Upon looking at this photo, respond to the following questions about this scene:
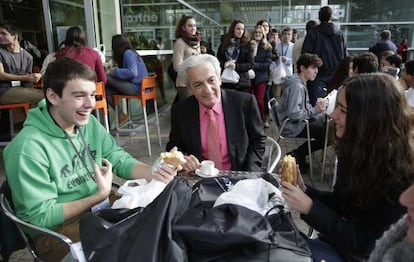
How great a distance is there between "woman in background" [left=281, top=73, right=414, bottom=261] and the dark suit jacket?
2.81 ft

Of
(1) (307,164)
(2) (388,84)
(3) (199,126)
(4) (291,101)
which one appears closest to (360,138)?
(2) (388,84)

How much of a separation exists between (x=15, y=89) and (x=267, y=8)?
30.0ft

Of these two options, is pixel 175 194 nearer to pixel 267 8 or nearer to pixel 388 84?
pixel 388 84

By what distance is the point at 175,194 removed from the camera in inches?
46.9

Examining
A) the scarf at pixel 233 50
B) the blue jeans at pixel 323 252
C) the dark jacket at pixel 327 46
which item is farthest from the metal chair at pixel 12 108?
the dark jacket at pixel 327 46

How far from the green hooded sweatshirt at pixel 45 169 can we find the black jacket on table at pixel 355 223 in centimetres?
108

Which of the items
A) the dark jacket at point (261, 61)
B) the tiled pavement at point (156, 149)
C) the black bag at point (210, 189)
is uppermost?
the dark jacket at point (261, 61)

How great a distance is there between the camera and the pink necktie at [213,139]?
2270 millimetres

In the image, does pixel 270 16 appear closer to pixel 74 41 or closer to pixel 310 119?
pixel 310 119

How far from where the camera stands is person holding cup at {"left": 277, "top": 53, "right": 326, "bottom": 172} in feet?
12.2

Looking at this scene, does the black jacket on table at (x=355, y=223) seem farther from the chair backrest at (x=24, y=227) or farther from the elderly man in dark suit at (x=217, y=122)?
the chair backrest at (x=24, y=227)

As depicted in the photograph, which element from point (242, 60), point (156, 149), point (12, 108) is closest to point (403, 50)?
point (242, 60)

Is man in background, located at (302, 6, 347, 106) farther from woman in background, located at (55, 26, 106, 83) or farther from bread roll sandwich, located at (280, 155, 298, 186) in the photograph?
bread roll sandwich, located at (280, 155, 298, 186)

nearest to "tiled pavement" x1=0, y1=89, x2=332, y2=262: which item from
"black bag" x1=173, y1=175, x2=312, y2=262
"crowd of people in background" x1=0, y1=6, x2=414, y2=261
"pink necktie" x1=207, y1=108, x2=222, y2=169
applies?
"crowd of people in background" x1=0, y1=6, x2=414, y2=261
